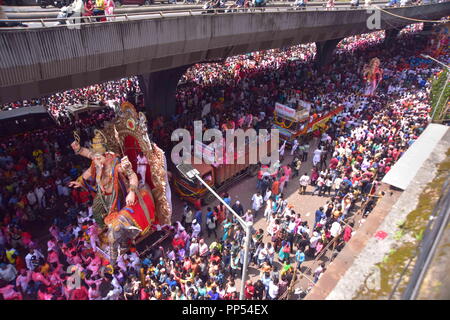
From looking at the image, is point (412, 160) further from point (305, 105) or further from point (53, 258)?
point (53, 258)

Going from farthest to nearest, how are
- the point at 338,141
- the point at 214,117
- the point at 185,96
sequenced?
the point at 185,96 < the point at 214,117 < the point at 338,141

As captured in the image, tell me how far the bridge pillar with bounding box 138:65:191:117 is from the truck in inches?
236

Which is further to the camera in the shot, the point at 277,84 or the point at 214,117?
the point at 277,84

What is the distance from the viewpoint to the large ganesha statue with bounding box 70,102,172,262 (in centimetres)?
1081

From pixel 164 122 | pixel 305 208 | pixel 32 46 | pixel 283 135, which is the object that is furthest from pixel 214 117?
pixel 32 46

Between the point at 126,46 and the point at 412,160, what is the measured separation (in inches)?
444

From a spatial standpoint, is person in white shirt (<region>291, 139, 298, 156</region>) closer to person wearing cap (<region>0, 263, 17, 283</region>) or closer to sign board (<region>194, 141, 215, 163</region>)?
sign board (<region>194, 141, 215, 163</region>)

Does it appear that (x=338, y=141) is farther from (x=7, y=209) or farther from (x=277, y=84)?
(x=7, y=209)

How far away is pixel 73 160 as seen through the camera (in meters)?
16.1

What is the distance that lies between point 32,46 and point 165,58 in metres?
6.12

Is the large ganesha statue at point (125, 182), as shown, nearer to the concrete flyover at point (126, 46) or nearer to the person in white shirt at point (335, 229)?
the concrete flyover at point (126, 46)

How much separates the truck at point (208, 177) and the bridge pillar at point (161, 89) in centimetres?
600

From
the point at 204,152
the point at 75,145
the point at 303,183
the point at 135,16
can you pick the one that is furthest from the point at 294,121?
the point at 75,145

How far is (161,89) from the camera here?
1931cm
